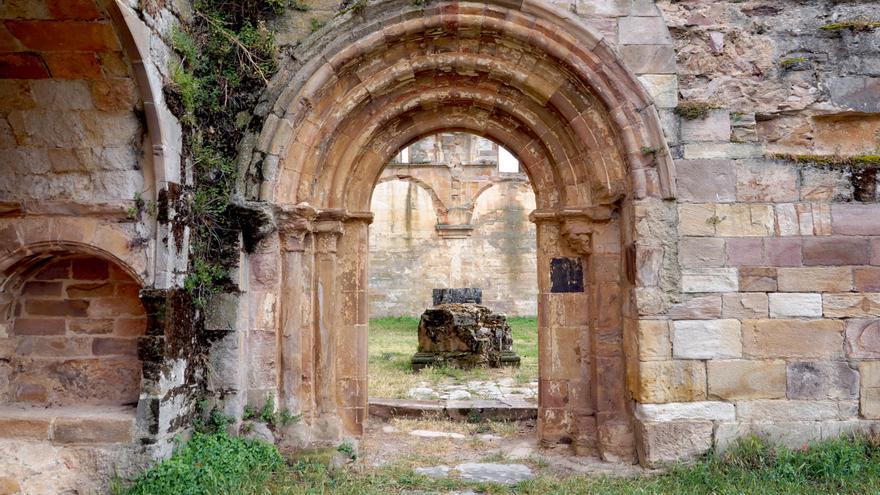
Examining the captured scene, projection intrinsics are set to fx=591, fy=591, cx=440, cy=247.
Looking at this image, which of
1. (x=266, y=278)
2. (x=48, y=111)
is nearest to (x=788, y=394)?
(x=266, y=278)

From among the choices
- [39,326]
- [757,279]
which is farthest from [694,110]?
[39,326]

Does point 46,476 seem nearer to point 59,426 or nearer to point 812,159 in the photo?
point 59,426

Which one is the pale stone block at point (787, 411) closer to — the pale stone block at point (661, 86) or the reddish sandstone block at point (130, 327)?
the pale stone block at point (661, 86)

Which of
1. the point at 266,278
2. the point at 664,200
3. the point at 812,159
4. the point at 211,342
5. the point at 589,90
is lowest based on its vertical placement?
the point at 211,342

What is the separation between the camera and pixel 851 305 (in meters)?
4.70

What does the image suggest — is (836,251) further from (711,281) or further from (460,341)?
(460,341)

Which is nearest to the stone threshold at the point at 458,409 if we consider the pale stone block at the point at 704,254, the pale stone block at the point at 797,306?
the pale stone block at the point at 704,254

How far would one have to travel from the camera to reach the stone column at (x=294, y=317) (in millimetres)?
4898

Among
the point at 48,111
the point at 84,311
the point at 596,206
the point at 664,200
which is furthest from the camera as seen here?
the point at 596,206

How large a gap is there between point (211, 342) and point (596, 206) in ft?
11.0

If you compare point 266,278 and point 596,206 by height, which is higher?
point 596,206

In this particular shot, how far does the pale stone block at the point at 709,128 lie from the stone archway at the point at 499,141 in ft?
0.93

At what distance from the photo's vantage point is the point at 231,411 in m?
4.63

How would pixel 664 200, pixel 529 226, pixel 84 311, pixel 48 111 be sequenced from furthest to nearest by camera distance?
1. pixel 529 226
2. pixel 664 200
3. pixel 84 311
4. pixel 48 111
